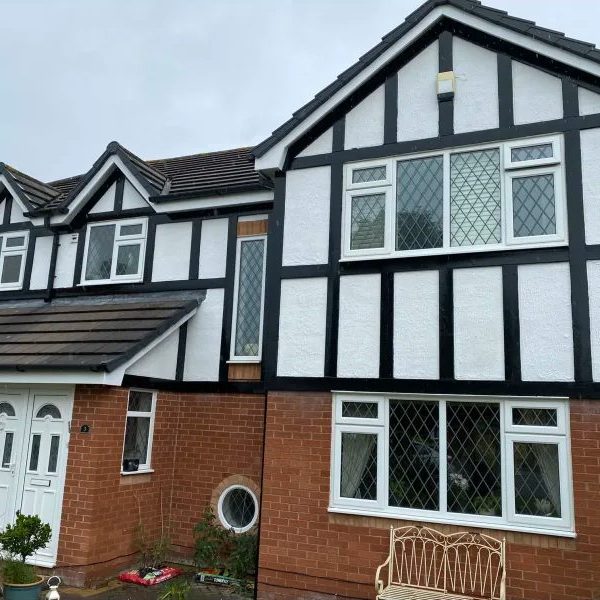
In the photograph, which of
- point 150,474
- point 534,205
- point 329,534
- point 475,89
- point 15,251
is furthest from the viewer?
point 15,251

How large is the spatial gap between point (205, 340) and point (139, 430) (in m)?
1.69

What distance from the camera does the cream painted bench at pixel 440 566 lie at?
240 inches

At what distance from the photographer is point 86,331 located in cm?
881

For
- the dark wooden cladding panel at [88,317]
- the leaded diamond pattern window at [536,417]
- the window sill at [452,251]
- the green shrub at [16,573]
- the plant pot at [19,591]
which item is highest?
the window sill at [452,251]

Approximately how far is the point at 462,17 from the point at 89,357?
6.54 metres

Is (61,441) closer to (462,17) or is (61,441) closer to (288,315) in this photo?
(288,315)

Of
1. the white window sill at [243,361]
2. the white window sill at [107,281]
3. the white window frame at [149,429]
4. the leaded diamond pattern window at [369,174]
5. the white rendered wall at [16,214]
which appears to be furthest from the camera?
the white rendered wall at [16,214]

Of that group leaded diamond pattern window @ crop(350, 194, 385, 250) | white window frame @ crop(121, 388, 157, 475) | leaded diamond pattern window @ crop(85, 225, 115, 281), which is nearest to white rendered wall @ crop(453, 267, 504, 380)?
leaded diamond pattern window @ crop(350, 194, 385, 250)

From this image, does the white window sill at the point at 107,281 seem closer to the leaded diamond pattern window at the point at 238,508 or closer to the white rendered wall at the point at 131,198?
the white rendered wall at the point at 131,198

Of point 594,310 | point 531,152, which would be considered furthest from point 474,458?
point 531,152

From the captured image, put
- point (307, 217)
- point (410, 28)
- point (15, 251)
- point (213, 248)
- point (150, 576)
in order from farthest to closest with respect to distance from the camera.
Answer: point (15, 251) → point (213, 248) → point (307, 217) → point (150, 576) → point (410, 28)

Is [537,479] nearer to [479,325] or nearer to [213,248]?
[479,325]

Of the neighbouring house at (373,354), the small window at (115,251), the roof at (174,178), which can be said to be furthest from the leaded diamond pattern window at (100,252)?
the neighbouring house at (373,354)

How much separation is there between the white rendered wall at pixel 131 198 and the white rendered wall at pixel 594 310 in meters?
7.28
